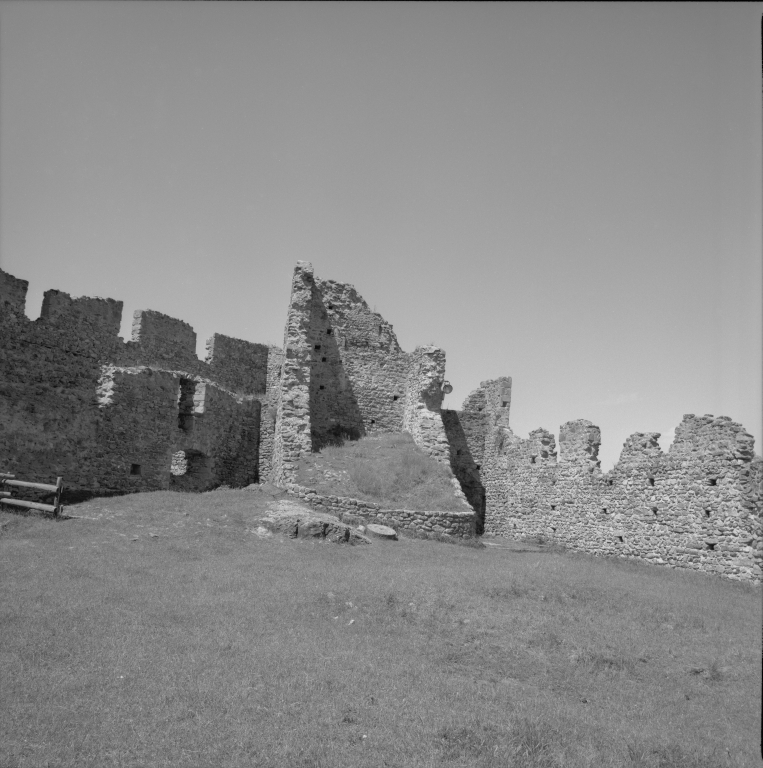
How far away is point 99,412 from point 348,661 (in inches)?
578

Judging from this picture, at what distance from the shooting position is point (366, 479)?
66.3 ft

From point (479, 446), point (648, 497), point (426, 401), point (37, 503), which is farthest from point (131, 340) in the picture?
point (648, 497)

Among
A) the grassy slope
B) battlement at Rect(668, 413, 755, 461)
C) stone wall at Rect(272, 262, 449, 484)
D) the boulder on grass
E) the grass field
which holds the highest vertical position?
stone wall at Rect(272, 262, 449, 484)

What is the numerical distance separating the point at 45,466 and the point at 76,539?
5.90m

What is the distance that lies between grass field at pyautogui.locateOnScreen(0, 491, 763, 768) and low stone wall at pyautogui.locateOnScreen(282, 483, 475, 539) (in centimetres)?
393

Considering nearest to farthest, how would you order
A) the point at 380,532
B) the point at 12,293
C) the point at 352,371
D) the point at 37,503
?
the point at 37,503 < the point at 380,532 < the point at 12,293 < the point at 352,371

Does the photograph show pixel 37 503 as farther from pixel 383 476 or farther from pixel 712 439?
pixel 712 439

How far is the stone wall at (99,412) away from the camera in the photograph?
61.5 feet

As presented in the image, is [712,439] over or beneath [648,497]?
over

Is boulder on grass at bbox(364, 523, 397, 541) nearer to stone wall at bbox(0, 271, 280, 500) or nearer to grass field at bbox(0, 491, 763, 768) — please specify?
grass field at bbox(0, 491, 763, 768)

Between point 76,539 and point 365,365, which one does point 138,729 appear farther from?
point 365,365

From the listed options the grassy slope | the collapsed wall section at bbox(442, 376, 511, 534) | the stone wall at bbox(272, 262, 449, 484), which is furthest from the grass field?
the collapsed wall section at bbox(442, 376, 511, 534)

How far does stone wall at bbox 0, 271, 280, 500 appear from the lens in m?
18.8

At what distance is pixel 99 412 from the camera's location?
20.1 meters
